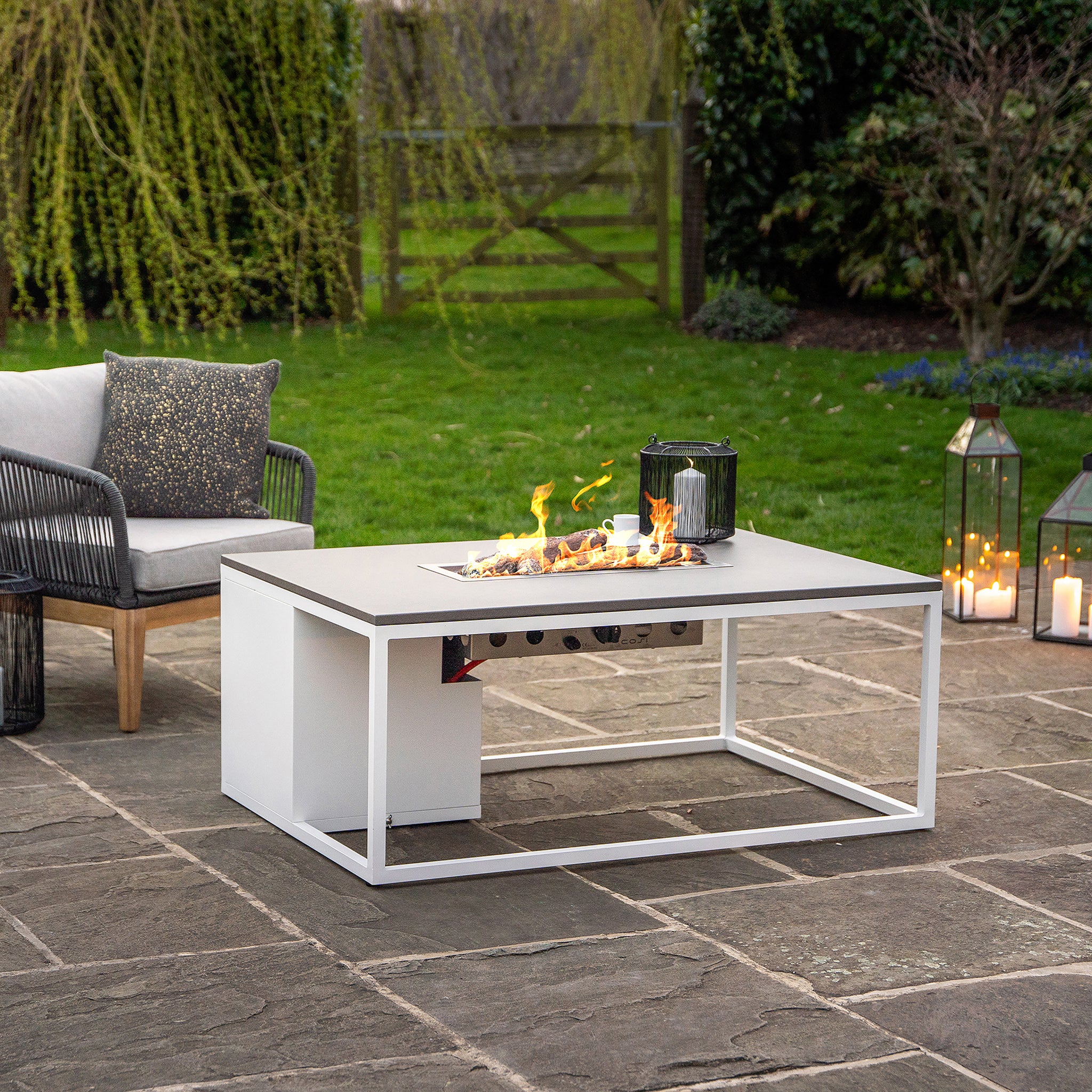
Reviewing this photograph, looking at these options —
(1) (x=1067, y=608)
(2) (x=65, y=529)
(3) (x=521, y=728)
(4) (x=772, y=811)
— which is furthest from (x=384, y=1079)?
(1) (x=1067, y=608)

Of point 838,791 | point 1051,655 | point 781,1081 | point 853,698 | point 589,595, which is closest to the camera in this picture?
point 781,1081

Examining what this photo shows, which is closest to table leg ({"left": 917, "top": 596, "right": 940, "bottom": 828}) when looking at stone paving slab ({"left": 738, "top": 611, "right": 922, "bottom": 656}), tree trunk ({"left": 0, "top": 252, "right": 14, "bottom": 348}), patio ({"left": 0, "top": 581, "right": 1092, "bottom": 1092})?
patio ({"left": 0, "top": 581, "right": 1092, "bottom": 1092})

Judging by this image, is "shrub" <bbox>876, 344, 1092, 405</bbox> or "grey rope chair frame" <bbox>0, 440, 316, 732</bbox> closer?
"grey rope chair frame" <bbox>0, 440, 316, 732</bbox>

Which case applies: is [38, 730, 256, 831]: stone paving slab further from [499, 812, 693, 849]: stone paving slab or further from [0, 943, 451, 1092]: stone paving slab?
[0, 943, 451, 1092]: stone paving slab

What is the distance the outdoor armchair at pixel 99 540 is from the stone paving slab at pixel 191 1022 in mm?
1449

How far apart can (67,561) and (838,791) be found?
205 cm

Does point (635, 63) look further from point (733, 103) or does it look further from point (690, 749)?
point (733, 103)

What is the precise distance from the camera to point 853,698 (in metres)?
4.47

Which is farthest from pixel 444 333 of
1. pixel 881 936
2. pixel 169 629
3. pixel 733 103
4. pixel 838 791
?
pixel 881 936

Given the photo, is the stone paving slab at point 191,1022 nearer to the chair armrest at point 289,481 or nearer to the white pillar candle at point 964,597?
the chair armrest at point 289,481

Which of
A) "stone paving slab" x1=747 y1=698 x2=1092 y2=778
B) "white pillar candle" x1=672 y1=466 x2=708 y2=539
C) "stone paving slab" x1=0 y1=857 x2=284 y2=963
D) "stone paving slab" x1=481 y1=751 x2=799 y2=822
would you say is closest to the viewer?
"stone paving slab" x1=0 y1=857 x2=284 y2=963

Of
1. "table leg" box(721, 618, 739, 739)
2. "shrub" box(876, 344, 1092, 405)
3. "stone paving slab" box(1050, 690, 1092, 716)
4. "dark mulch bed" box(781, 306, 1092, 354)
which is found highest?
"dark mulch bed" box(781, 306, 1092, 354)

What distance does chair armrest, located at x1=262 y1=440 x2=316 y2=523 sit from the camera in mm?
A: 4582

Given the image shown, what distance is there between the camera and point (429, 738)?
3.38 m
